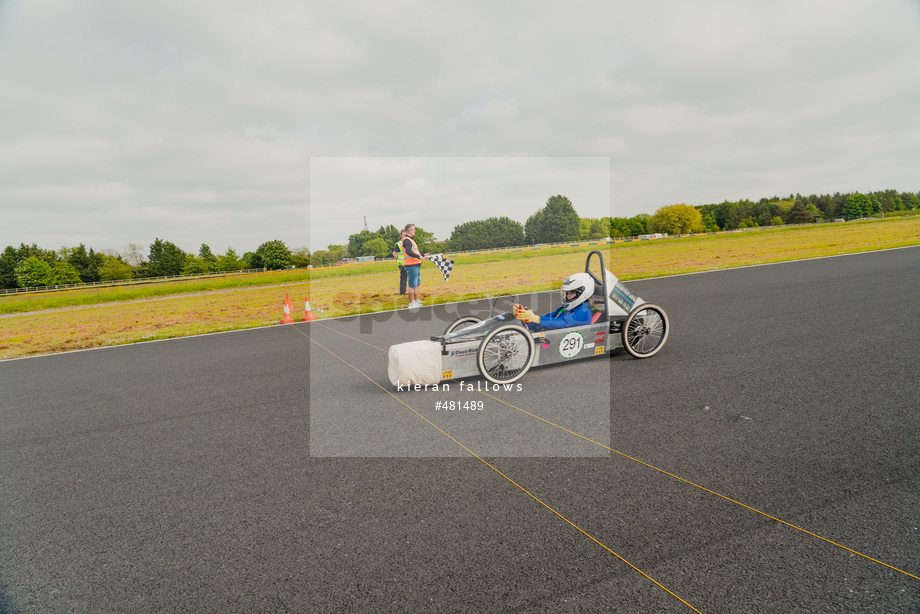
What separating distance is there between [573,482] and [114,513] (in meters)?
3.59

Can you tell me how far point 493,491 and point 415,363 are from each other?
8.25 ft

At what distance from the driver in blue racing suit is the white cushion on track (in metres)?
1.59

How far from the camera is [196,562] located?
9.34ft

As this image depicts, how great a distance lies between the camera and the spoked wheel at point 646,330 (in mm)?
6785

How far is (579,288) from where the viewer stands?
6.51m

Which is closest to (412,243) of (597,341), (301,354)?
(301,354)

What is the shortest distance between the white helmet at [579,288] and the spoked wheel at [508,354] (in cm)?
104

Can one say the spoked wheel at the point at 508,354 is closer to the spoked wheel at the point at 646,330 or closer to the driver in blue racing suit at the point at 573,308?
the driver in blue racing suit at the point at 573,308

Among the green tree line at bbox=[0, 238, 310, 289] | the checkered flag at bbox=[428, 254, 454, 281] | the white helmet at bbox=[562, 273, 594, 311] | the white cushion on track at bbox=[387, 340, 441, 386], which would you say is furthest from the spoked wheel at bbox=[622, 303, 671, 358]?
the green tree line at bbox=[0, 238, 310, 289]

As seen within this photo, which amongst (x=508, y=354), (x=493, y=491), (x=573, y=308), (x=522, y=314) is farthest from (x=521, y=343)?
(x=493, y=491)

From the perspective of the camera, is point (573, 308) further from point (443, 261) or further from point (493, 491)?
point (443, 261)

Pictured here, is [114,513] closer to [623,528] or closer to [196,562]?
[196,562]

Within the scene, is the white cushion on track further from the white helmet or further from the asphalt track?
the white helmet

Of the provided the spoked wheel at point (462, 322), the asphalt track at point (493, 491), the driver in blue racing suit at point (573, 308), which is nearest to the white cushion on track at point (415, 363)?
the asphalt track at point (493, 491)
